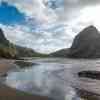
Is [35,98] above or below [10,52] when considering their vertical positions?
→ below

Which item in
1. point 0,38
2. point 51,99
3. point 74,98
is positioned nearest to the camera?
point 51,99

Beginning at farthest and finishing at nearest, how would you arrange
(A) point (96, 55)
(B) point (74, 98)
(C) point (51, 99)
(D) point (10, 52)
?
1. (A) point (96, 55)
2. (D) point (10, 52)
3. (B) point (74, 98)
4. (C) point (51, 99)

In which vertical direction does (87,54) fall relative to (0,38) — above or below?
below

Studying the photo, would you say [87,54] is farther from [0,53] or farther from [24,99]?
[24,99]

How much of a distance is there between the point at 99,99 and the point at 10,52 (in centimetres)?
8399

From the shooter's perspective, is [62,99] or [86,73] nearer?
[62,99]

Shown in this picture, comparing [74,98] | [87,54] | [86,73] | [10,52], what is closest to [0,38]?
[10,52]

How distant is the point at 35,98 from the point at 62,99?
1680mm

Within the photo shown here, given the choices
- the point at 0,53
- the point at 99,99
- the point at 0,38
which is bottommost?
the point at 99,99

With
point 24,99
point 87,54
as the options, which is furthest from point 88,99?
point 87,54

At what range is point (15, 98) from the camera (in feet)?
36.2

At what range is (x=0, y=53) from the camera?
8469 centimetres

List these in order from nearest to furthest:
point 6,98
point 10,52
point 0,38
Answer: point 6,98 → point 10,52 → point 0,38

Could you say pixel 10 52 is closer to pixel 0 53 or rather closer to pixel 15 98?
pixel 0 53
